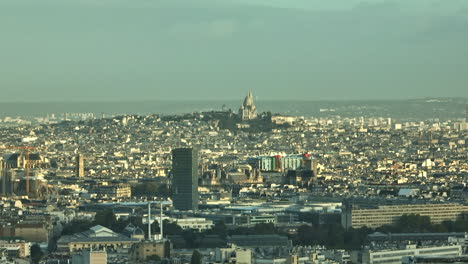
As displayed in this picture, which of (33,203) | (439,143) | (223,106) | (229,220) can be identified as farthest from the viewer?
(223,106)

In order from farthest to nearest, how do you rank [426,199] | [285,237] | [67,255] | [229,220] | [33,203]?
[33,203], [426,199], [229,220], [285,237], [67,255]

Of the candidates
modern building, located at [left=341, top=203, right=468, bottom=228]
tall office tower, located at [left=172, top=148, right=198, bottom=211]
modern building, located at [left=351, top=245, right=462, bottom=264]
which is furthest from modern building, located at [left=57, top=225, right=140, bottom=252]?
tall office tower, located at [left=172, top=148, right=198, bottom=211]

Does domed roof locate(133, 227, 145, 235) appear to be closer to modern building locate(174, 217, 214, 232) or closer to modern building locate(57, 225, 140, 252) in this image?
modern building locate(57, 225, 140, 252)

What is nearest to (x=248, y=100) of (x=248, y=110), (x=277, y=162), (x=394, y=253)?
(x=248, y=110)

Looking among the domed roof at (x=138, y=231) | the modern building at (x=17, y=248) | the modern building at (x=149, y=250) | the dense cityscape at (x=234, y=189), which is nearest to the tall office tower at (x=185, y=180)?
the dense cityscape at (x=234, y=189)

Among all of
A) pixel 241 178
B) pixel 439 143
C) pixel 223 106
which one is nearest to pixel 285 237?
pixel 241 178

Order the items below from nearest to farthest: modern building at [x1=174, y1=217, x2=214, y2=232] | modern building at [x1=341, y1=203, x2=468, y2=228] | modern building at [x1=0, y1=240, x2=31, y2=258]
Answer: modern building at [x1=0, y1=240, x2=31, y2=258] < modern building at [x1=174, y1=217, x2=214, y2=232] < modern building at [x1=341, y1=203, x2=468, y2=228]

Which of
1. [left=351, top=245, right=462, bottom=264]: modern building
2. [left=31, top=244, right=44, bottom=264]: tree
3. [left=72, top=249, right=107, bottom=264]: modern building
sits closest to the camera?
[left=72, top=249, right=107, bottom=264]: modern building

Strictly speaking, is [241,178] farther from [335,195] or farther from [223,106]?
[223,106]
